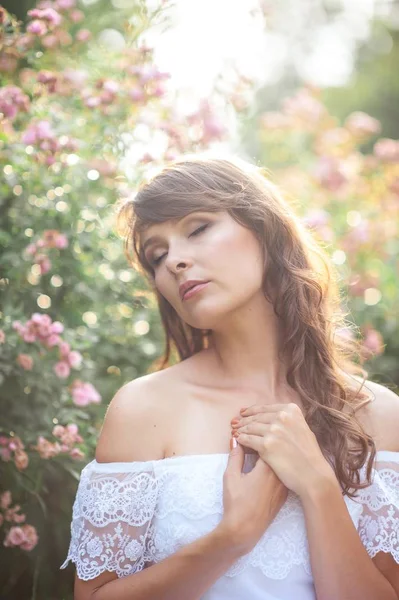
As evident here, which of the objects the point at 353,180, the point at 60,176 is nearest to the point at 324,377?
the point at 60,176

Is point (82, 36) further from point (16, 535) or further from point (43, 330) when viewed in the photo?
point (16, 535)

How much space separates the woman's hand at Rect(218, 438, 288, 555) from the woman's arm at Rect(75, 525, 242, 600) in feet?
0.08

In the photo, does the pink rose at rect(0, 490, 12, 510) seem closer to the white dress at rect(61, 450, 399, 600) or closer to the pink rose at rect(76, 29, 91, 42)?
the white dress at rect(61, 450, 399, 600)

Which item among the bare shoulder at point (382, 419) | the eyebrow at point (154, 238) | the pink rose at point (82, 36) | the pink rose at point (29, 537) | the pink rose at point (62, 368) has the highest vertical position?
the pink rose at point (82, 36)

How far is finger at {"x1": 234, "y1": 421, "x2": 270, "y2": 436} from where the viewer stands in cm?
183

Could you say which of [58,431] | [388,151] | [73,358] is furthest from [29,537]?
[388,151]

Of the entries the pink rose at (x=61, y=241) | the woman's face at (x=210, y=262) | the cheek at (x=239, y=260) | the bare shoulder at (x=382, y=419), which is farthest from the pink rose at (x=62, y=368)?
the bare shoulder at (x=382, y=419)

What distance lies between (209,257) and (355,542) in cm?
85

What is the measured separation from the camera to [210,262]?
193cm

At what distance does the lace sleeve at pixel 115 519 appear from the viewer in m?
1.81

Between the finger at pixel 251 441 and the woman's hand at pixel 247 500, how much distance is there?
0.02 m

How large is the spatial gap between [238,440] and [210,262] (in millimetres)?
494

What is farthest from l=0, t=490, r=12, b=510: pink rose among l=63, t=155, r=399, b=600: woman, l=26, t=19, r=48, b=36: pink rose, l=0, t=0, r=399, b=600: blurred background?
l=26, t=19, r=48, b=36: pink rose

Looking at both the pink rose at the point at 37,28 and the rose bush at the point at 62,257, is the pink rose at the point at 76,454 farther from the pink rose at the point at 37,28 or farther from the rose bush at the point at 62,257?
the pink rose at the point at 37,28
